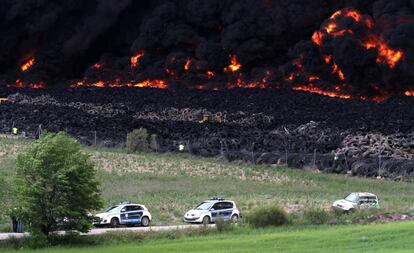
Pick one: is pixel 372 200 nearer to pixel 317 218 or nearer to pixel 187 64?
pixel 317 218

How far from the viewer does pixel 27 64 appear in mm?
121312

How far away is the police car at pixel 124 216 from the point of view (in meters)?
35.8

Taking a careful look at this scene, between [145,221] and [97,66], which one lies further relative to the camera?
[97,66]

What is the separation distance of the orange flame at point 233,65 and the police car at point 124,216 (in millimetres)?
76889

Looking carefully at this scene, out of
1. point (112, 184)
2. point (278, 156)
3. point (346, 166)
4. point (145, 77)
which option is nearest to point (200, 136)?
point (278, 156)

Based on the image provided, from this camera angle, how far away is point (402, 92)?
306 feet

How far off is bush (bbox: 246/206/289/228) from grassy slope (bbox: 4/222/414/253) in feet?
7.27

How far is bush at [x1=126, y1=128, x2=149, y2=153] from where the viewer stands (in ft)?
222

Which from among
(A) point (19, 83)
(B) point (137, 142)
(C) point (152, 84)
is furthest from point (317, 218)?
(A) point (19, 83)

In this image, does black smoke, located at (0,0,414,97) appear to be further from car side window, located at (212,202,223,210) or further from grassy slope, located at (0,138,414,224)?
car side window, located at (212,202,223,210)

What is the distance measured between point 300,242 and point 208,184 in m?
26.2

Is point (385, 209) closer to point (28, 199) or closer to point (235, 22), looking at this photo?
point (28, 199)

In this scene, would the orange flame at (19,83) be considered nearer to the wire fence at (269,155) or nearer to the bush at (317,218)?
the wire fence at (269,155)

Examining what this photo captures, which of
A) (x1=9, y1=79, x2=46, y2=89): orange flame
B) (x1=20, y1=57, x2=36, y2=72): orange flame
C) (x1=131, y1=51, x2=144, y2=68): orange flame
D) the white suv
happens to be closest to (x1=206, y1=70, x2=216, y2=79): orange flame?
(x1=131, y1=51, x2=144, y2=68): orange flame
